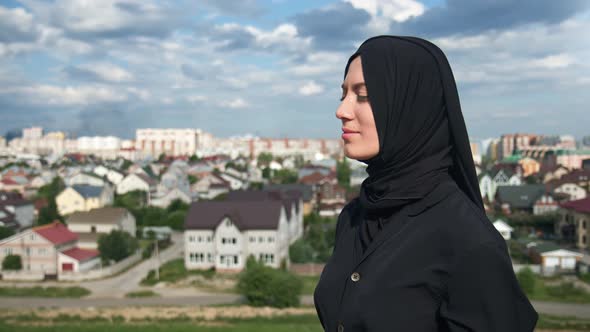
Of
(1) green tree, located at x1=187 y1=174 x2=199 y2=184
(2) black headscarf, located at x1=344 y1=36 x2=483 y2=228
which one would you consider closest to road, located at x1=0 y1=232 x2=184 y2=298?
(2) black headscarf, located at x1=344 y1=36 x2=483 y2=228

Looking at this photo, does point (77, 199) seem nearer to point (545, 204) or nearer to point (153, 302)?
point (153, 302)

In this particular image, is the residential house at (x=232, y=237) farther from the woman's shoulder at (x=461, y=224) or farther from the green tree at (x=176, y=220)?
the woman's shoulder at (x=461, y=224)

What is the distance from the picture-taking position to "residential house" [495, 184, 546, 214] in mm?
34438

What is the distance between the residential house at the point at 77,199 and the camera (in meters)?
36.3

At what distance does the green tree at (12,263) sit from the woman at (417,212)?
2457 centimetres

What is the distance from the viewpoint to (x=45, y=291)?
65.5 feet

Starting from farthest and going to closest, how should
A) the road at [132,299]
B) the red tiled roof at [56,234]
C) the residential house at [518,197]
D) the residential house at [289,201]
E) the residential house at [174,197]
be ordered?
the residential house at [174,197] → the residential house at [518,197] → the residential house at [289,201] → the red tiled roof at [56,234] → the road at [132,299]

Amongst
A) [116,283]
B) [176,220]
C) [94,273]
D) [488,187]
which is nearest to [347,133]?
[116,283]

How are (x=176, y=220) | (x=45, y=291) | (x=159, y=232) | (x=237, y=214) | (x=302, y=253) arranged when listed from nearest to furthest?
(x=45, y=291) → (x=302, y=253) → (x=237, y=214) → (x=159, y=232) → (x=176, y=220)

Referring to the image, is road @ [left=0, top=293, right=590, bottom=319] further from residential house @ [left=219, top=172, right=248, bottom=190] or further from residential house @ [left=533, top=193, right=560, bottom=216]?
residential house @ [left=219, top=172, right=248, bottom=190]

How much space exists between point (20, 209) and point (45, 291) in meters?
14.6

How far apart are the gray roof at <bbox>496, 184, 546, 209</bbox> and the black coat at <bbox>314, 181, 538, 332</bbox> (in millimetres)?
36095

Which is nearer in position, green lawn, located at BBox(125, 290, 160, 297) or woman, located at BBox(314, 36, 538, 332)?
woman, located at BBox(314, 36, 538, 332)

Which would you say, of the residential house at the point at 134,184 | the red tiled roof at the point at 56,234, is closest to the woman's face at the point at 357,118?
the red tiled roof at the point at 56,234
